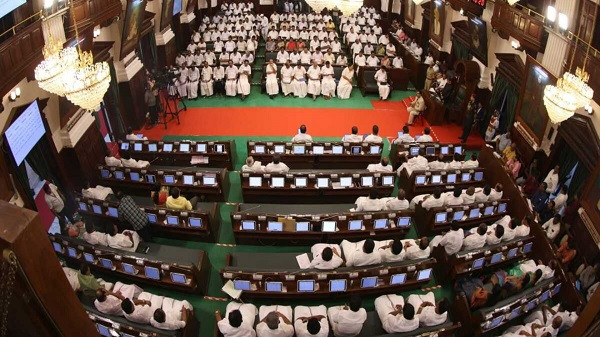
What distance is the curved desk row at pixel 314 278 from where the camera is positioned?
7160mm

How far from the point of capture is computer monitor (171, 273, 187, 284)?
7.33 meters

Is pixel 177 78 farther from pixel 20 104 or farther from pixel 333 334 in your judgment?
pixel 333 334

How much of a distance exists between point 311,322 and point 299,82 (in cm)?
1168

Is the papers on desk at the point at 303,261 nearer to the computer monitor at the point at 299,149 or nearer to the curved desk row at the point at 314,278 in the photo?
the curved desk row at the point at 314,278

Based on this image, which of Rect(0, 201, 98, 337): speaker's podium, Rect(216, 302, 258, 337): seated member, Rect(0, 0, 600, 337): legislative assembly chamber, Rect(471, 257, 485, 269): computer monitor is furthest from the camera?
Rect(471, 257, 485, 269): computer monitor

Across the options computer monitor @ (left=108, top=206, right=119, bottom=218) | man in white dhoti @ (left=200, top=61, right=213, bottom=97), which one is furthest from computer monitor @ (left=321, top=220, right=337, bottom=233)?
man in white dhoti @ (left=200, top=61, right=213, bottom=97)

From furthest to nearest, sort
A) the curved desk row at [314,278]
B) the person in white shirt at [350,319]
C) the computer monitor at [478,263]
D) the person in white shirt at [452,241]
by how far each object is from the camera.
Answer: the person in white shirt at [452,241] → the computer monitor at [478,263] → the curved desk row at [314,278] → the person in white shirt at [350,319]

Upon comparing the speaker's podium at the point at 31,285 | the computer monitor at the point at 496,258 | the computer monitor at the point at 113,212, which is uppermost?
the speaker's podium at the point at 31,285

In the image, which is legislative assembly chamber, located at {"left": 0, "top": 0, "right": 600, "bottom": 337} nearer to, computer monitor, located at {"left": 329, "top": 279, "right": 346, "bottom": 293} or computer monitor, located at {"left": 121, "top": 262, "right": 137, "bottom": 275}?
computer monitor, located at {"left": 329, "top": 279, "right": 346, "bottom": 293}

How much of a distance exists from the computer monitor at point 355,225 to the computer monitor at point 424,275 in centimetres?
154

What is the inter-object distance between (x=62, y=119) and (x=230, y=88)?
7.35 metres

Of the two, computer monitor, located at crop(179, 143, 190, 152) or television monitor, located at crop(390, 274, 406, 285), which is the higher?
computer monitor, located at crop(179, 143, 190, 152)

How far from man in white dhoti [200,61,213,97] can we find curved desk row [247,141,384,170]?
627cm

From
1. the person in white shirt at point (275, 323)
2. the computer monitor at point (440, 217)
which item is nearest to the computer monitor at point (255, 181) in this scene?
the person in white shirt at point (275, 323)
